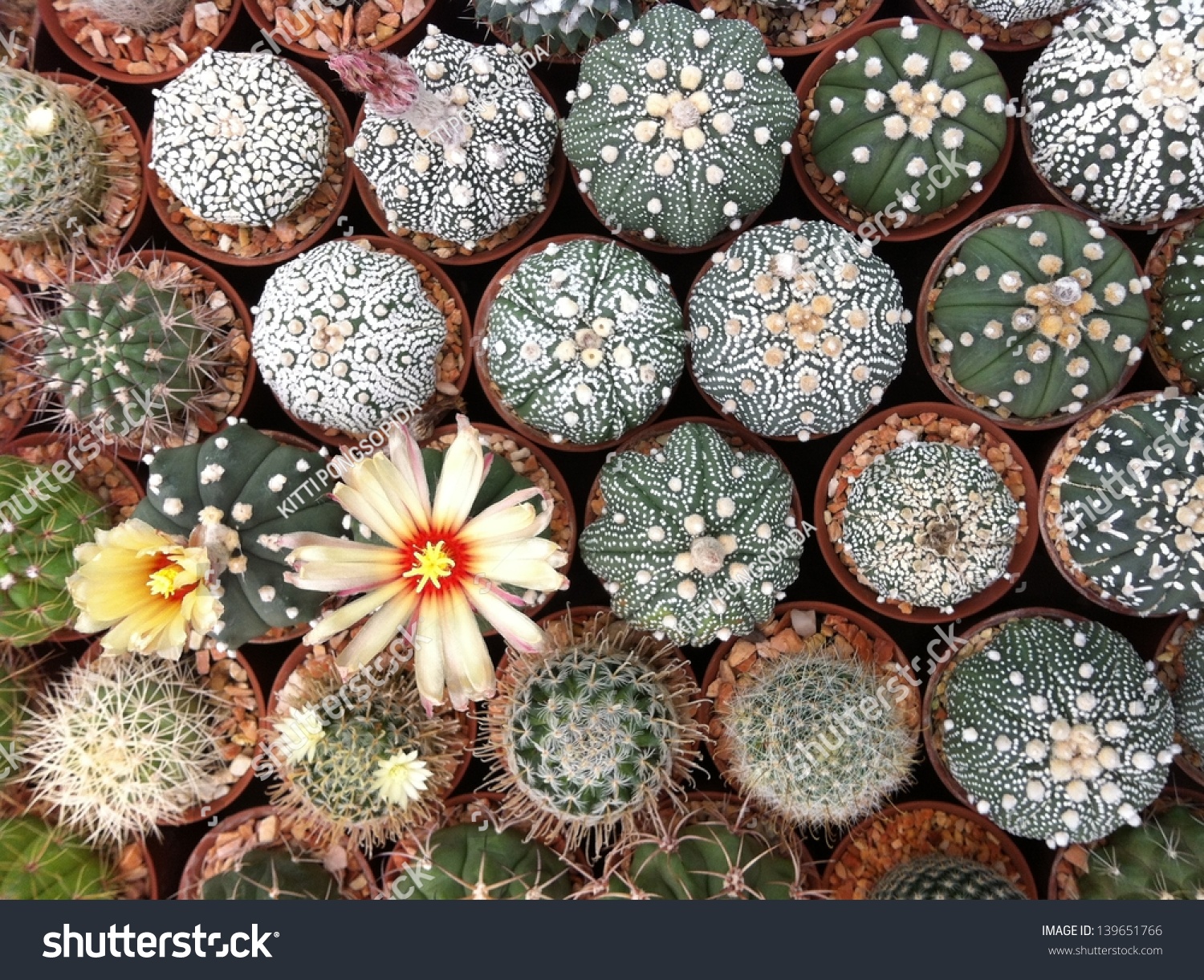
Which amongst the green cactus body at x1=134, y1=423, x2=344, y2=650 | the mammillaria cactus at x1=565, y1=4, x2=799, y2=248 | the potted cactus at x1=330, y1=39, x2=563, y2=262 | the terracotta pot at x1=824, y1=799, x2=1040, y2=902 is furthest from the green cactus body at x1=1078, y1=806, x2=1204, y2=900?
the potted cactus at x1=330, y1=39, x2=563, y2=262

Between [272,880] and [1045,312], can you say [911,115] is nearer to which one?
[1045,312]

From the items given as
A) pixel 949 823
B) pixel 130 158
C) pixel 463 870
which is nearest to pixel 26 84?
pixel 130 158

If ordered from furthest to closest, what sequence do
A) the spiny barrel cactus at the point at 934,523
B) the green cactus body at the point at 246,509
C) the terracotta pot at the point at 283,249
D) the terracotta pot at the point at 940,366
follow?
the terracotta pot at the point at 283,249, the terracotta pot at the point at 940,366, the spiny barrel cactus at the point at 934,523, the green cactus body at the point at 246,509

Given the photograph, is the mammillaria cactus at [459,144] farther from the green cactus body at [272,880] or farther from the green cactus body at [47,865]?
the green cactus body at [47,865]

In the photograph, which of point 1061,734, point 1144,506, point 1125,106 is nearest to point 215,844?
point 1061,734

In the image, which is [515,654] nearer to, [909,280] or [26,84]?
[909,280]

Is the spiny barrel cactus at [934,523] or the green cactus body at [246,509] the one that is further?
the spiny barrel cactus at [934,523]

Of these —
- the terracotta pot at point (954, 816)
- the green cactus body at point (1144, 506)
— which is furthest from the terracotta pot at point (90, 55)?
the terracotta pot at point (954, 816)
